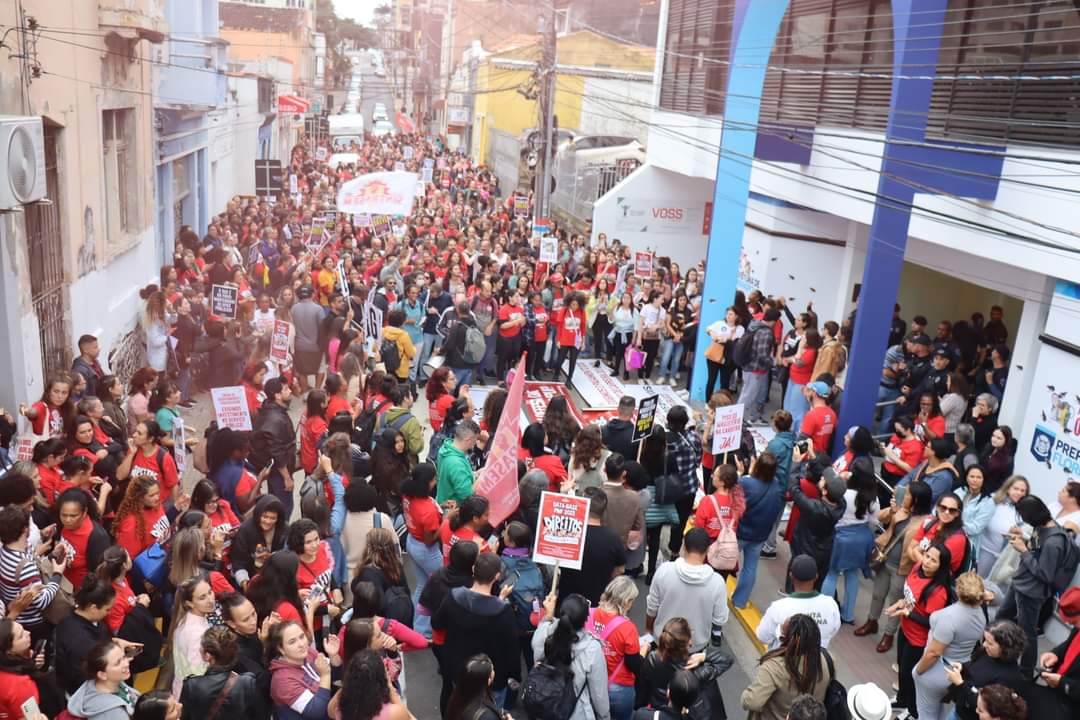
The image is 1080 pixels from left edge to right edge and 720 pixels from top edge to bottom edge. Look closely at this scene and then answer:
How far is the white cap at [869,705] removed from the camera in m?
4.70

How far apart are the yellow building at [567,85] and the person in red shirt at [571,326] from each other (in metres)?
17.5

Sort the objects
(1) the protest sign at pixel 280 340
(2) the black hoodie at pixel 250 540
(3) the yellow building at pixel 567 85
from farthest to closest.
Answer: (3) the yellow building at pixel 567 85, (1) the protest sign at pixel 280 340, (2) the black hoodie at pixel 250 540

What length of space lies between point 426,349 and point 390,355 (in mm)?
2351

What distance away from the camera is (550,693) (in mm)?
4938

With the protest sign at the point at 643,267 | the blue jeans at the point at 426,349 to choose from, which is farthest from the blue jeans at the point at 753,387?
the blue jeans at the point at 426,349

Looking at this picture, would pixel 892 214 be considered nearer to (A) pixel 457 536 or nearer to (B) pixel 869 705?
(A) pixel 457 536

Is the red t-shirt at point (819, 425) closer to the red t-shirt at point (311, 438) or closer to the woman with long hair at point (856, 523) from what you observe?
the woman with long hair at point (856, 523)

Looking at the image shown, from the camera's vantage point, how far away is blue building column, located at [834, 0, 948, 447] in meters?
10.9

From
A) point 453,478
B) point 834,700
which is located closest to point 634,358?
point 453,478

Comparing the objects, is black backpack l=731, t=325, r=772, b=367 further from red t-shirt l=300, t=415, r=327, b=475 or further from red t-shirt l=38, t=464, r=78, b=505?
red t-shirt l=38, t=464, r=78, b=505

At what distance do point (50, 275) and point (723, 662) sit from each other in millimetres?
8517

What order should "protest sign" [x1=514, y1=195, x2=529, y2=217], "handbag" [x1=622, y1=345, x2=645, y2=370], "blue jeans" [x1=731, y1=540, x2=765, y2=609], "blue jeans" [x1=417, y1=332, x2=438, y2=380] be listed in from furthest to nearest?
"protest sign" [x1=514, y1=195, x2=529, y2=217] → "handbag" [x1=622, y1=345, x2=645, y2=370] → "blue jeans" [x1=417, y1=332, x2=438, y2=380] → "blue jeans" [x1=731, y1=540, x2=765, y2=609]

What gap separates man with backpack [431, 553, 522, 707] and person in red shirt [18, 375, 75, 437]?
4.09m

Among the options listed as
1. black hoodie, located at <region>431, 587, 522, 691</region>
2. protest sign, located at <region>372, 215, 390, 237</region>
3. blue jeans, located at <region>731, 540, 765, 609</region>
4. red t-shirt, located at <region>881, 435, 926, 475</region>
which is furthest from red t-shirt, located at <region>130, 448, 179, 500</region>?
protest sign, located at <region>372, 215, 390, 237</region>
